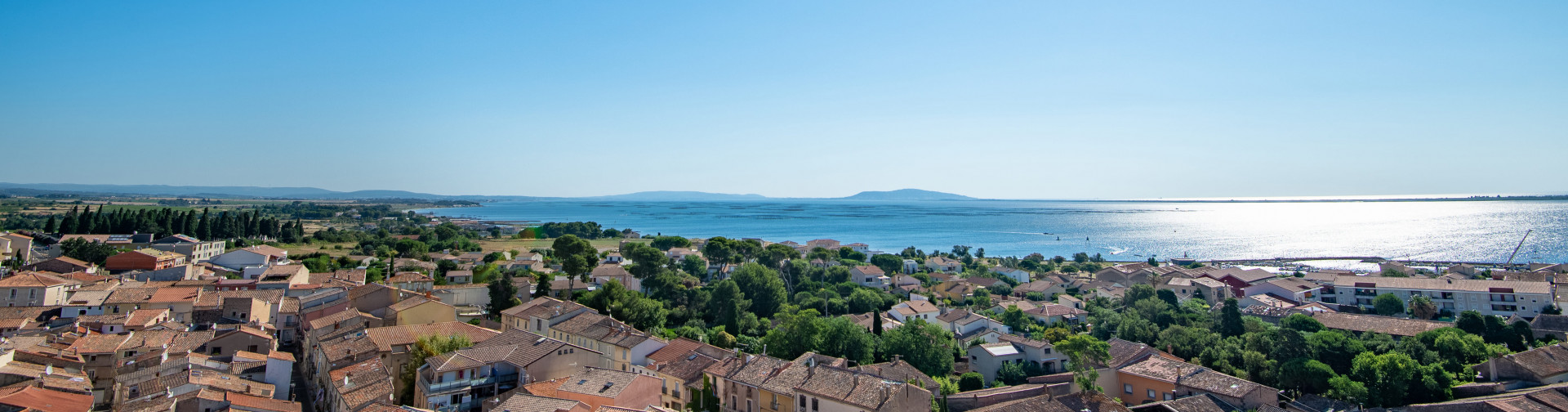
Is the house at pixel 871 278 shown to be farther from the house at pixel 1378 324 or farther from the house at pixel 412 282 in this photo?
the house at pixel 412 282

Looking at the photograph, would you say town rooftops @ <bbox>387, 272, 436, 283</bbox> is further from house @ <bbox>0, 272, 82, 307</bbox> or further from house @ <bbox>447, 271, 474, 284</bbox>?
house @ <bbox>0, 272, 82, 307</bbox>

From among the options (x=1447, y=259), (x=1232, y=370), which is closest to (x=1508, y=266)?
(x=1447, y=259)

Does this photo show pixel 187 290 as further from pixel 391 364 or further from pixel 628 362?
pixel 628 362

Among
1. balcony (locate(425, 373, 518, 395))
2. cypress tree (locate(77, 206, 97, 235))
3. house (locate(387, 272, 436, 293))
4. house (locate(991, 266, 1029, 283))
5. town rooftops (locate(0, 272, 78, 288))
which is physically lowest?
house (locate(991, 266, 1029, 283))

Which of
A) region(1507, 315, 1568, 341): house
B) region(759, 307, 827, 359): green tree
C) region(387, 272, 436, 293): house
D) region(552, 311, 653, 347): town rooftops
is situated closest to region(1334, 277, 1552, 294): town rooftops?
region(1507, 315, 1568, 341): house

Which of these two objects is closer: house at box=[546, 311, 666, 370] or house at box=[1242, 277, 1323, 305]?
house at box=[546, 311, 666, 370]

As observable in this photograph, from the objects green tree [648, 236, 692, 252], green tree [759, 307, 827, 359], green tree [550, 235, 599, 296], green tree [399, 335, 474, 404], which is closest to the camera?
green tree [399, 335, 474, 404]

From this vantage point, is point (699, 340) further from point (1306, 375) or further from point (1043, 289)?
point (1043, 289)
